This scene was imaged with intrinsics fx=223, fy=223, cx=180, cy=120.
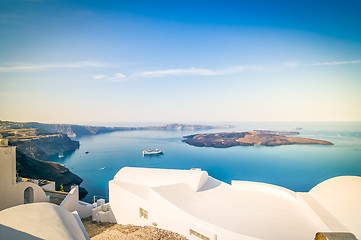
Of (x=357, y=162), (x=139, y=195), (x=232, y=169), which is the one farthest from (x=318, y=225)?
(x=357, y=162)

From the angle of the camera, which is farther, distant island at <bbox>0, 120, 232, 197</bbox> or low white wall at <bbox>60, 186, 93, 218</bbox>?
distant island at <bbox>0, 120, 232, 197</bbox>

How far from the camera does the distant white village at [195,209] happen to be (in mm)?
3943

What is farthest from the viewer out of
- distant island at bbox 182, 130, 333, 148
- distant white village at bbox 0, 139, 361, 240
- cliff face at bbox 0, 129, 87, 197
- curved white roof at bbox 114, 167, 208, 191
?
distant island at bbox 182, 130, 333, 148

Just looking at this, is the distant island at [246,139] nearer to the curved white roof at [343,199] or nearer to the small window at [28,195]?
the curved white roof at [343,199]

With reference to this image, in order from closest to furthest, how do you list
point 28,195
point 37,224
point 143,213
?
point 37,224 < point 143,213 < point 28,195

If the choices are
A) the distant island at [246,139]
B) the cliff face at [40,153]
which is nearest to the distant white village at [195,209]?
the cliff face at [40,153]

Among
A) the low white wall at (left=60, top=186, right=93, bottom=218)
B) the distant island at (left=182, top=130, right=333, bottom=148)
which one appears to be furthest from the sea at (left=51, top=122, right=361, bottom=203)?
the low white wall at (left=60, top=186, right=93, bottom=218)

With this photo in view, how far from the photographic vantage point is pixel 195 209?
6.14m

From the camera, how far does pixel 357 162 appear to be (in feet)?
85.0

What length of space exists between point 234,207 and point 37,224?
15.5ft

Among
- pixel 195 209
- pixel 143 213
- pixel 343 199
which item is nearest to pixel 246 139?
pixel 143 213

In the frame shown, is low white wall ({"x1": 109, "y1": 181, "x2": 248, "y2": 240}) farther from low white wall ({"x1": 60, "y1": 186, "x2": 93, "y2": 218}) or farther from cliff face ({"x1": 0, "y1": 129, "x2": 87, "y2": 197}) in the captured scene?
cliff face ({"x1": 0, "y1": 129, "x2": 87, "y2": 197})

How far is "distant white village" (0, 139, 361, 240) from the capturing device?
394 centimetres

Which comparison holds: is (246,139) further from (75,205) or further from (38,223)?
(38,223)
